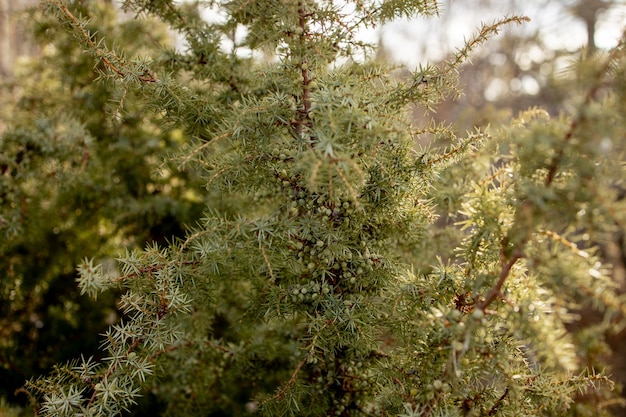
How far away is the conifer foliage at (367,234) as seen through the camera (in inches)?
27.4

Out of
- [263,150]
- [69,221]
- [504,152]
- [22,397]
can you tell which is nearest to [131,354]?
[263,150]

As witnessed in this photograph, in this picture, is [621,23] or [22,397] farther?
[22,397]

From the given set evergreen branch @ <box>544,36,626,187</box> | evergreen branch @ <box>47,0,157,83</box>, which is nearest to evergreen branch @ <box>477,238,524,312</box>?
evergreen branch @ <box>544,36,626,187</box>

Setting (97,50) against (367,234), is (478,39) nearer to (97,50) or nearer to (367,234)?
(367,234)

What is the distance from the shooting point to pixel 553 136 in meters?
0.64

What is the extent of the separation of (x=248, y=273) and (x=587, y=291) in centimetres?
74

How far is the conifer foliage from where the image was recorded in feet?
2.28

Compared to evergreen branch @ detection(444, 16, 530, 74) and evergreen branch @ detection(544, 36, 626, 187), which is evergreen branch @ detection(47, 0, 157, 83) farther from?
evergreen branch @ detection(544, 36, 626, 187)

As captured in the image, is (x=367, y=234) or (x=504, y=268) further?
(x=367, y=234)

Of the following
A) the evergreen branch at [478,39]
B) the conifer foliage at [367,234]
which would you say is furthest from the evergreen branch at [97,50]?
the evergreen branch at [478,39]

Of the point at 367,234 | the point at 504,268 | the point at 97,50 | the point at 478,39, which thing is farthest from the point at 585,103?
the point at 97,50

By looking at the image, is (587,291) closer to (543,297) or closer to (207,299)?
(543,297)

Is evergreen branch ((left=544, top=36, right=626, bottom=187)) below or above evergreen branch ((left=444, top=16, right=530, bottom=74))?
below

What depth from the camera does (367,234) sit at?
3.47ft
